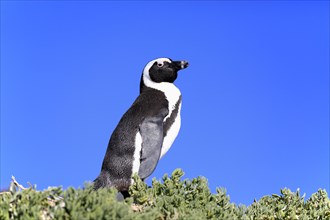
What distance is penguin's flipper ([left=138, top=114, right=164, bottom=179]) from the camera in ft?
26.0

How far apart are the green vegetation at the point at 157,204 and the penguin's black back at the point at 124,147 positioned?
64.9 inches

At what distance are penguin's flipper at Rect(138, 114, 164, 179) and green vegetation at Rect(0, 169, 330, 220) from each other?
1579 mm

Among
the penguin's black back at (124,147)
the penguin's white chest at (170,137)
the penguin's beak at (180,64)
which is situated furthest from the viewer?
the penguin's beak at (180,64)

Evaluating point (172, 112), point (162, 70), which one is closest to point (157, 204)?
point (172, 112)

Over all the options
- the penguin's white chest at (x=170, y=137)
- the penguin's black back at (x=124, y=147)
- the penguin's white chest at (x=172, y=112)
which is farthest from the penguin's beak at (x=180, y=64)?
the penguin's white chest at (x=170, y=137)

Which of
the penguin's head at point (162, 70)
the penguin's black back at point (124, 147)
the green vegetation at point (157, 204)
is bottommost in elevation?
the green vegetation at point (157, 204)

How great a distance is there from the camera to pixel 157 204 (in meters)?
5.36

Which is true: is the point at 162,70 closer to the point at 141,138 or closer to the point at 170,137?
the point at 170,137

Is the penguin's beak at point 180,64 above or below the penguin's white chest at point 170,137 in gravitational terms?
above

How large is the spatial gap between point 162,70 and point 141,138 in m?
1.56

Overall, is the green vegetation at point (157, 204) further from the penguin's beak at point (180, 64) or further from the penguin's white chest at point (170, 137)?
the penguin's beak at point (180, 64)

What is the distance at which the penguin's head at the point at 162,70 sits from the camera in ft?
29.8

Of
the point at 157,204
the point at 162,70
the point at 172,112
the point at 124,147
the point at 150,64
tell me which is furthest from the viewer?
the point at 150,64

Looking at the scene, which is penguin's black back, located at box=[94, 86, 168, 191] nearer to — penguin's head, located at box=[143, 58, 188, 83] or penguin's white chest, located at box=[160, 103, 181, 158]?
penguin's white chest, located at box=[160, 103, 181, 158]
